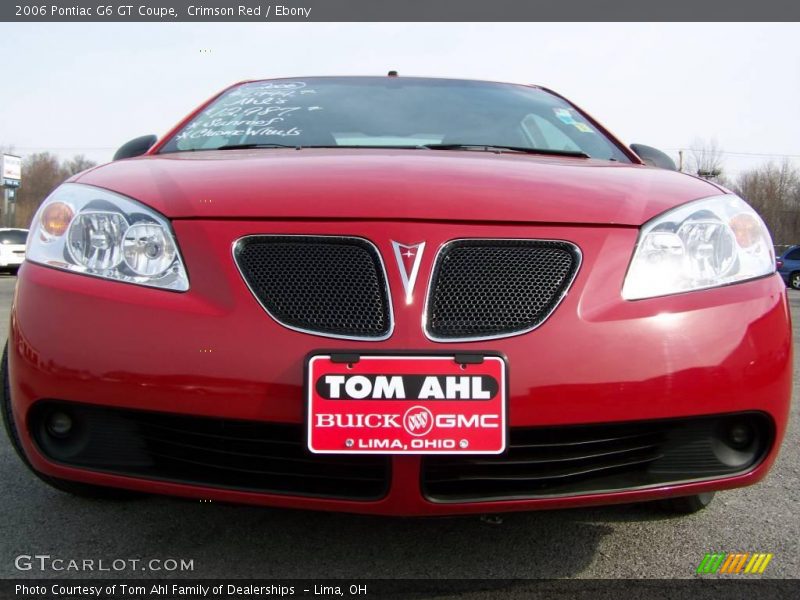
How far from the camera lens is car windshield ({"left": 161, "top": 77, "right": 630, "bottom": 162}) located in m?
2.51

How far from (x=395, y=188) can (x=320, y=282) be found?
0.29m

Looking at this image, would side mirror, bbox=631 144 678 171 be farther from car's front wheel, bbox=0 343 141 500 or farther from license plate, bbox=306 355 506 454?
car's front wheel, bbox=0 343 141 500

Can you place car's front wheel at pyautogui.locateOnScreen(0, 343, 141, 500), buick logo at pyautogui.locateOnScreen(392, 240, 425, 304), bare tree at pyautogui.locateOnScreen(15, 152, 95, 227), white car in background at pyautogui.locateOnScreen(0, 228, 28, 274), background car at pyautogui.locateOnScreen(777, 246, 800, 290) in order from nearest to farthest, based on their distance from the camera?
1. buick logo at pyautogui.locateOnScreen(392, 240, 425, 304)
2. car's front wheel at pyautogui.locateOnScreen(0, 343, 141, 500)
3. white car in background at pyautogui.locateOnScreen(0, 228, 28, 274)
4. background car at pyautogui.locateOnScreen(777, 246, 800, 290)
5. bare tree at pyautogui.locateOnScreen(15, 152, 95, 227)

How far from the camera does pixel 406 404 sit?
4.70 feet

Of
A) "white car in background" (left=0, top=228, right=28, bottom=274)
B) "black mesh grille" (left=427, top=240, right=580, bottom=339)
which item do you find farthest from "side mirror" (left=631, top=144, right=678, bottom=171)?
"white car in background" (left=0, top=228, right=28, bottom=274)

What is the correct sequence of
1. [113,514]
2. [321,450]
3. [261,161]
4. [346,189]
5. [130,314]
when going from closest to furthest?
[321,450] < [130,314] < [346,189] < [261,161] < [113,514]

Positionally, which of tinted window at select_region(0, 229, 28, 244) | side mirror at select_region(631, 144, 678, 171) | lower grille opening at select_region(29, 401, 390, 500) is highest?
side mirror at select_region(631, 144, 678, 171)

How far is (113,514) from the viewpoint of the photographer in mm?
2170

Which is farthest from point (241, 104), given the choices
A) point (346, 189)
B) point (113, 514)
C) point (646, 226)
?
point (646, 226)

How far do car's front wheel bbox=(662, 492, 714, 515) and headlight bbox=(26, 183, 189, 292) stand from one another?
4.95 ft

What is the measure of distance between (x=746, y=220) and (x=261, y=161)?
1227 mm

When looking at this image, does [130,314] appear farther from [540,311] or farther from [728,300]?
[728,300]

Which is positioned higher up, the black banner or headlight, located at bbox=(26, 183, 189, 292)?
headlight, located at bbox=(26, 183, 189, 292)

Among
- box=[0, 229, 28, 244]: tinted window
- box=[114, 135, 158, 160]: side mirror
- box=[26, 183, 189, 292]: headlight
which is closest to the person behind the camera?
box=[26, 183, 189, 292]: headlight
